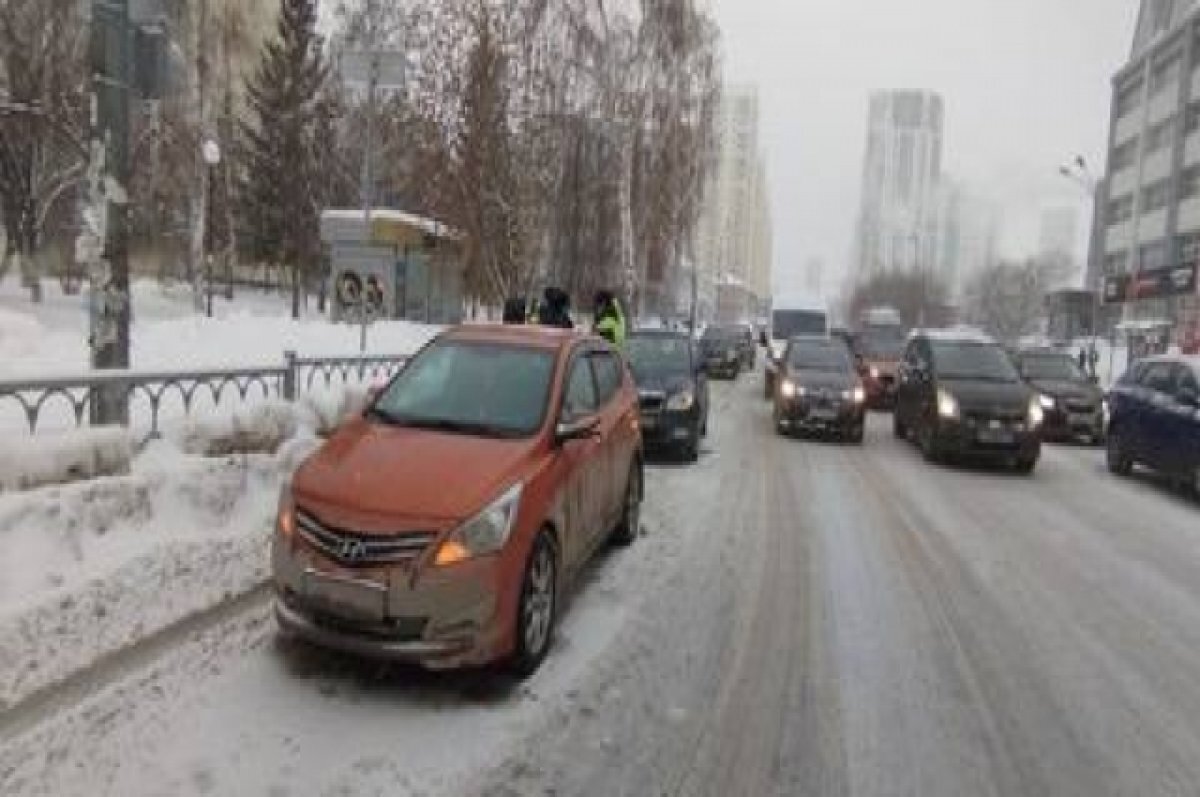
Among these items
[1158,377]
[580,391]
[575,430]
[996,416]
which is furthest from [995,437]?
[575,430]

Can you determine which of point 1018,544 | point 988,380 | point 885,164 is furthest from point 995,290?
point 1018,544

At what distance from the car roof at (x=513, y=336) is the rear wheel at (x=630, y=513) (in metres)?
1.71

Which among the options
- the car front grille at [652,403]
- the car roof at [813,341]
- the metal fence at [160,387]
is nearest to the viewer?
the metal fence at [160,387]

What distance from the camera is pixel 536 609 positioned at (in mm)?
6355

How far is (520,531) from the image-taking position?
6.10m

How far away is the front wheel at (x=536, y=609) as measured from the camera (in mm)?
6137

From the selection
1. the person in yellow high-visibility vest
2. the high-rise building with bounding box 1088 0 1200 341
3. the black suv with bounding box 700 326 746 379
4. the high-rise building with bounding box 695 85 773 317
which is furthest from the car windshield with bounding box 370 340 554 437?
the high-rise building with bounding box 695 85 773 317

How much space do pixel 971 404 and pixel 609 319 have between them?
500 cm

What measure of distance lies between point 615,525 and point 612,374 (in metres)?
1.16

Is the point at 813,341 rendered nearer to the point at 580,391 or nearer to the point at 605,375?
the point at 605,375

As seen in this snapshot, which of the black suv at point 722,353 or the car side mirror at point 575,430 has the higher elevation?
the car side mirror at point 575,430

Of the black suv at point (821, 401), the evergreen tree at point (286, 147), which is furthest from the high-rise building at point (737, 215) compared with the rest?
the black suv at point (821, 401)

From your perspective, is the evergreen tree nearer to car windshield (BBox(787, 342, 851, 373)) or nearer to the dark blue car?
car windshield (BBox(787, 342, 851, 373))

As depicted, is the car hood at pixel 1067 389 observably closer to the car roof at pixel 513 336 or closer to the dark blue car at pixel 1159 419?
the dark blue car at pixel 1159 419
